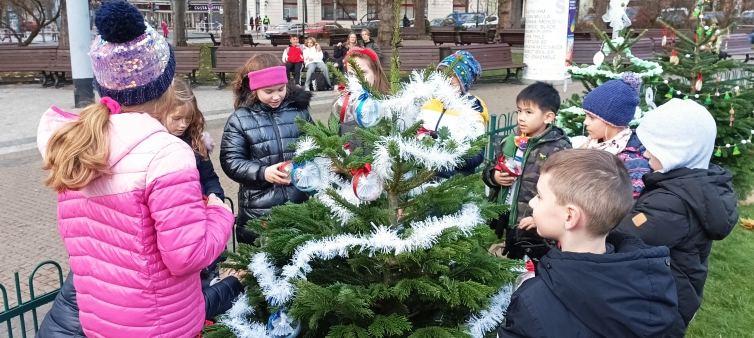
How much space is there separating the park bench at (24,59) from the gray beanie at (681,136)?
15.7 meters

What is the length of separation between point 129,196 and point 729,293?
4.36 meters

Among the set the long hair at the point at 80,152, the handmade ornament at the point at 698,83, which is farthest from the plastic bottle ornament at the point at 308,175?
the handmade ornament at the point at 698,83

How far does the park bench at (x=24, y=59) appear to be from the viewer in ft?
48.6

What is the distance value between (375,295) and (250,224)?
0.76 meters

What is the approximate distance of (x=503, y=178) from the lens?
3500mm

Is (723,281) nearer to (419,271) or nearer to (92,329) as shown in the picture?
(419,271)

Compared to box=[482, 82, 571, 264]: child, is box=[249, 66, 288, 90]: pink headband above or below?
above

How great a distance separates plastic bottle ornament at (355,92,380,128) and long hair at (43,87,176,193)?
0.78 meters

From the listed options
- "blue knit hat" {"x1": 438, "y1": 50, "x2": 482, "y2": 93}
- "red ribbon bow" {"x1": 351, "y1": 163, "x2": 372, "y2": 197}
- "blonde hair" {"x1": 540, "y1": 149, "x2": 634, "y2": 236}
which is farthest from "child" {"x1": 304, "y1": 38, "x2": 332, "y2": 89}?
"blonde hair" {"x1": 540, "y1": 149, "x2": 634, "y2": 236}

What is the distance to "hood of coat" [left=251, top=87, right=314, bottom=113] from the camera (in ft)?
11.0

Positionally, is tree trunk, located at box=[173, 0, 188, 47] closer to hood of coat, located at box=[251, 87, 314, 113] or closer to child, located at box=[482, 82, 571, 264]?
hood of coat, located at box=[251, 87, 314, 113]

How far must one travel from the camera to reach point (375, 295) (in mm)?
1880

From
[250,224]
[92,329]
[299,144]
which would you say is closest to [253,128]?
[250,224]

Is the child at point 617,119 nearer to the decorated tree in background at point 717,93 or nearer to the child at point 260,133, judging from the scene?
the child at point 260,133
